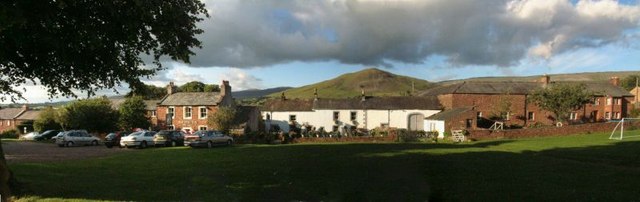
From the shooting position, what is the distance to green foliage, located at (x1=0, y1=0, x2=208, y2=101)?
44.6 feet

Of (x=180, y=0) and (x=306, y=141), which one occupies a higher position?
(x=180, y=0)

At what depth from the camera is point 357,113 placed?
2899 inches

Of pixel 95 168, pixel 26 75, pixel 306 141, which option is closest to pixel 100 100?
pixel 306 141

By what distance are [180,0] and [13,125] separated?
332 feet

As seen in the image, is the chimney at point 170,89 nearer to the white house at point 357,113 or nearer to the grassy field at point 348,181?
the white house at point 357,113

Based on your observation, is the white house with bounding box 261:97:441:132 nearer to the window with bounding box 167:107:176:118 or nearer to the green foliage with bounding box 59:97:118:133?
the window with bounding box 167:107:176:118

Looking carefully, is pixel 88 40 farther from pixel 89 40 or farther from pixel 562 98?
pixel 562 98

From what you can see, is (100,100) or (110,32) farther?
(100,100)

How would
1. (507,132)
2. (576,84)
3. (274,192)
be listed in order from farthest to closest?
(576,84) → (507,132) → (274,192)

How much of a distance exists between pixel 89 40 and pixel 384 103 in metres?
61.8

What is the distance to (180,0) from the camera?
16.1 metres

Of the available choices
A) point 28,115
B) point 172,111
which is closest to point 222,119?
point 172,111

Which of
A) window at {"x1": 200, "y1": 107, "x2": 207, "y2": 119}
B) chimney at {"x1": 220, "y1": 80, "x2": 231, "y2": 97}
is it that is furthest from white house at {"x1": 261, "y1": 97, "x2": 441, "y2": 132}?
window at {"x1": 200, "y1": 107, "x2": 207, "y2": 119}

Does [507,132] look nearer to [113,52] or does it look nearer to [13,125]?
[113,52]
